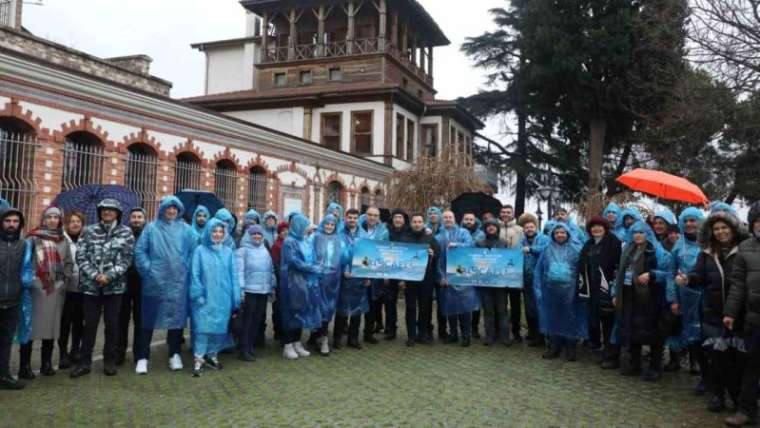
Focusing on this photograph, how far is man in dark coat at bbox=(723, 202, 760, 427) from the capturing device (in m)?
4.84

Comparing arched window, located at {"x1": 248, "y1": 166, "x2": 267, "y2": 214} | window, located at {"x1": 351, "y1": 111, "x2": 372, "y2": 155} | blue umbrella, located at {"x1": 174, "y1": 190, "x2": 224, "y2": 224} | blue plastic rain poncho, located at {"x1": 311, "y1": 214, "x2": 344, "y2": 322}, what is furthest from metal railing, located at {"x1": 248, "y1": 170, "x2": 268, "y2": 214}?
window, located at {"x1": 351, "y1": 111, "x2": 372, "y2": 155}

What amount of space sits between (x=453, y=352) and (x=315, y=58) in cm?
2560

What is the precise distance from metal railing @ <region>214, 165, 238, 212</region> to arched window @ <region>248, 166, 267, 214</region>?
0.70 m

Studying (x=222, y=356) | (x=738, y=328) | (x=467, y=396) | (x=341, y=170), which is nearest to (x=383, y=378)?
(x=467, y=396)

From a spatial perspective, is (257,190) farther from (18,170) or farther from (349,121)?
(349,121)

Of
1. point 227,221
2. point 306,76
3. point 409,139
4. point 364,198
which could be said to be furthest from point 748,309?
point 306,76

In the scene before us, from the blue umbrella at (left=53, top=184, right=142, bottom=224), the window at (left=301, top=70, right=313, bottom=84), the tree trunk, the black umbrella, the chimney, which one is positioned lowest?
the blue umbrella at (left=53, top=184, right=142, bottom=224)

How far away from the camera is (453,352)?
25.5 ft

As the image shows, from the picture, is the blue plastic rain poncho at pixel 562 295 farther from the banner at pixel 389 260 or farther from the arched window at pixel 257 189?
the arched window at pixel 257 189

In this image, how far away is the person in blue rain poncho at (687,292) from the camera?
5992mm

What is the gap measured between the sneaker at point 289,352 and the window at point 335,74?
2473 centimetres

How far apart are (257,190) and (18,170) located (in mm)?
7487

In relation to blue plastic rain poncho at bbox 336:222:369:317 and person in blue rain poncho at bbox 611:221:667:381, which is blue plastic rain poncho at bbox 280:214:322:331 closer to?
blue plastic rain poncho at bbox 336:222:369:317

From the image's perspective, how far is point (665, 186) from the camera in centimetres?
897
